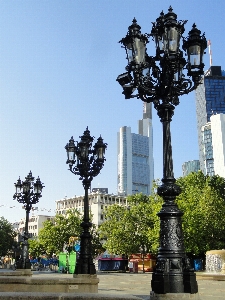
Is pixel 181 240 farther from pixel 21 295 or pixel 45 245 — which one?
pixel 45 245

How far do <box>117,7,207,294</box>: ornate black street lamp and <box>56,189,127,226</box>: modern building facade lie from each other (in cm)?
10245

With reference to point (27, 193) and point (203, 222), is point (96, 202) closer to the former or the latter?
point (203, 222)

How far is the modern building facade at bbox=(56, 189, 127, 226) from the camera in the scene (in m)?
122

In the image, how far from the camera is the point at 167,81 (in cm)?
938

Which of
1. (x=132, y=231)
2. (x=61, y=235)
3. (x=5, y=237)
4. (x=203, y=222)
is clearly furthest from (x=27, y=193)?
(x=5, y=237)

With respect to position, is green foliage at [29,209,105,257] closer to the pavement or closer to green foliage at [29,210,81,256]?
green foliage at [29,210,81,256]

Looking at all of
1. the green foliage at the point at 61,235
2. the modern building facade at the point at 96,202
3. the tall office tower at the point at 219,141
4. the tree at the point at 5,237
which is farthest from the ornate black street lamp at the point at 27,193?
the tall office tower at the point at 219,141

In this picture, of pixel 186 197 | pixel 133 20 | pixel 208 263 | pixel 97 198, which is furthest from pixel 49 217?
pixel 133 20

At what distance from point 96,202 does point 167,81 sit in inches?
4683

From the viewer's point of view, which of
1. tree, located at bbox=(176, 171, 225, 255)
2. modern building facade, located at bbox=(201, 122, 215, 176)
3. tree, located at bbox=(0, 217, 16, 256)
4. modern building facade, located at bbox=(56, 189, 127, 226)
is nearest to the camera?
tree, located at bbox=(176, 171, 225, 255)

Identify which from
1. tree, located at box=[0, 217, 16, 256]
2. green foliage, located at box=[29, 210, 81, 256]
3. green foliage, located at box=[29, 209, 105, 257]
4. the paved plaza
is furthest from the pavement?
tree, located at box=[0, 217, 16, 256]

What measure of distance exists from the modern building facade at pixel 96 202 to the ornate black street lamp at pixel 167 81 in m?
102

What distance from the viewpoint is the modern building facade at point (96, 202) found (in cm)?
12227

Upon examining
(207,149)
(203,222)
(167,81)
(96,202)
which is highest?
(207,149)
